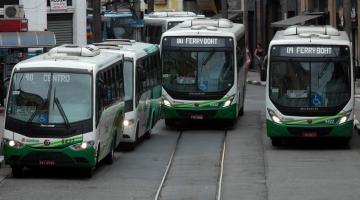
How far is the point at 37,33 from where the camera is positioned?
132ft

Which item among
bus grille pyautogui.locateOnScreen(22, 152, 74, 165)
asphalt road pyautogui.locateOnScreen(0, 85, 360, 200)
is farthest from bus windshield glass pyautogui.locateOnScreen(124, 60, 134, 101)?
bus grille pyautogui.locateOnScreen(22, 152, 74, 165)

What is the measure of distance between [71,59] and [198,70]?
1016 cm

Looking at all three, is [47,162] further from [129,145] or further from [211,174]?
[129,145]

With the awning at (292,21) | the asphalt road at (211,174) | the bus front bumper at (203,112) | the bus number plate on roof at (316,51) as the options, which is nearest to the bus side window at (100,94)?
the asphalt road at (211,174)

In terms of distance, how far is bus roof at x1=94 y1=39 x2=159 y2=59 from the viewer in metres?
27.6

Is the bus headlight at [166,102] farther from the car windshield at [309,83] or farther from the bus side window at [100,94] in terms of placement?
the bus side window at [100,94]

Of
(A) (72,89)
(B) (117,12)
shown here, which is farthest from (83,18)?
(A) (72,89)

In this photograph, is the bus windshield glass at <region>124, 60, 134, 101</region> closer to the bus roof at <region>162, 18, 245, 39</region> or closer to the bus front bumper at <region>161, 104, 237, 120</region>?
the bus front bumper at <region>161, 104, 237, 120</region>

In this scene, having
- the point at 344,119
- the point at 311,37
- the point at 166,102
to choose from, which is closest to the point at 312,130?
the point at 344,119

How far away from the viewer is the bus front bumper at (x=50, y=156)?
21.2 meters

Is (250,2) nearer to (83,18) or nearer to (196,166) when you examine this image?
(83,18)

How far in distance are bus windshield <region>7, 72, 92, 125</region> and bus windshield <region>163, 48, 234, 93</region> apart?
10308 mm

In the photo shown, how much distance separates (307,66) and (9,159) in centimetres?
942

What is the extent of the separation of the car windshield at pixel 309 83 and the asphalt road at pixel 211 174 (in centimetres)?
137
